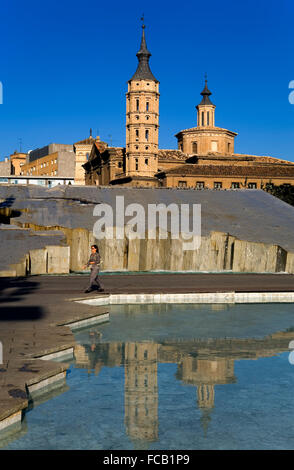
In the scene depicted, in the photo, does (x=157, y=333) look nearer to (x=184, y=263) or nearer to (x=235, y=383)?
(x=235, y=383)

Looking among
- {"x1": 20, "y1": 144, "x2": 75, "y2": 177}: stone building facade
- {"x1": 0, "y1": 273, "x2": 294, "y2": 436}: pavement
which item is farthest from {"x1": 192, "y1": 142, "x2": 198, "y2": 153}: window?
{"x1": 0, "y1": 273, "x2": 294, "y2": 436}: pavement

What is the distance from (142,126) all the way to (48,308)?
65.9 metres

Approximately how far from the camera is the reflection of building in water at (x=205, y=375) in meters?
8.98

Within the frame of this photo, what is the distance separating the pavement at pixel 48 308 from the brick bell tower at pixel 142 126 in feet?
181

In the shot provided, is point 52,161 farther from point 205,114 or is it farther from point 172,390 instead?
point 172,390

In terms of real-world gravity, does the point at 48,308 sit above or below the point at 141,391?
above

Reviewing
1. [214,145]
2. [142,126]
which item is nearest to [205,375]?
[142,126]

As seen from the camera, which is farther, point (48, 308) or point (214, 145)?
point (214, 145)

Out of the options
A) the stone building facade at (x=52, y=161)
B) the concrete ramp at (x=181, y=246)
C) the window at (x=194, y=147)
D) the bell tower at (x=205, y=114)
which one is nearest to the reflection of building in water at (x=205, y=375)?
the concrete ramp at (x=181, y=246)

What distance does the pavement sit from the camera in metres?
8.98

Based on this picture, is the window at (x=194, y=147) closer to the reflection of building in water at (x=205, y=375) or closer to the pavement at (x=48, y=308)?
the pavement at (x=48, y=308)

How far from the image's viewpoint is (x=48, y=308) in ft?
49.1

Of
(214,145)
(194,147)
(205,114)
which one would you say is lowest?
(194,147)

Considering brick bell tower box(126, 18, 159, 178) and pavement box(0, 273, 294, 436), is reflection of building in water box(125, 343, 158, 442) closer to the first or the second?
pavement box(0, 273, 294, 436)
